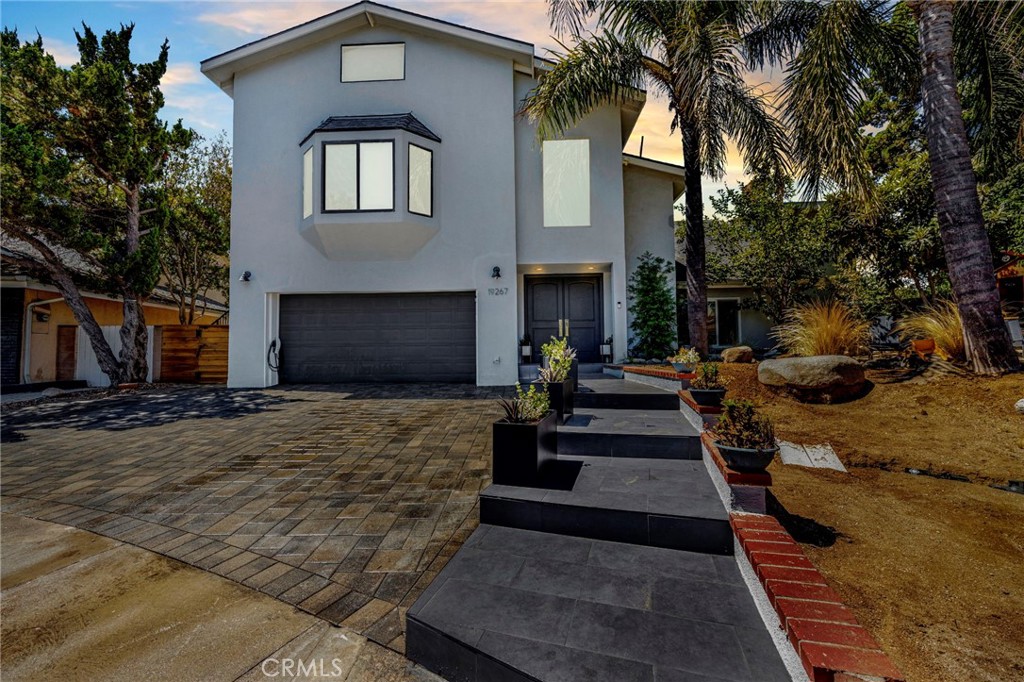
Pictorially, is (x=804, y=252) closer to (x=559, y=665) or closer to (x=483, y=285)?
(x=483, y=285)

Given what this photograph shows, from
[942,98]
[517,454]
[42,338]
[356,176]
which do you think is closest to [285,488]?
[517,454]

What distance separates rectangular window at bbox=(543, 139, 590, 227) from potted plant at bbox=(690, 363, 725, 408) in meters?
6.89

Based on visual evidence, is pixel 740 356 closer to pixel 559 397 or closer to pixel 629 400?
pixel 629 400

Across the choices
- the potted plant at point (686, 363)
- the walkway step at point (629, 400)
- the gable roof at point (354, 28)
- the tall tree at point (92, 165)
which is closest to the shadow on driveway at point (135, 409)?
the tall tree at point (92, 165)

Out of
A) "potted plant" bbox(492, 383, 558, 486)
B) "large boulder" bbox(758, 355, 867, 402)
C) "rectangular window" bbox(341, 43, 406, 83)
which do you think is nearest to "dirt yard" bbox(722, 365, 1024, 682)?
"large boulder" bbox(758, 355, 867, 402)

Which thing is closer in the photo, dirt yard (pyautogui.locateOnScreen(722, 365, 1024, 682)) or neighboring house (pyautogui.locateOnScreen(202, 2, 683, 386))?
dirt yard (pyautogui.locateOnScreen(722, 365, 1024, 682))

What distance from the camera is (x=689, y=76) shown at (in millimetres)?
6863

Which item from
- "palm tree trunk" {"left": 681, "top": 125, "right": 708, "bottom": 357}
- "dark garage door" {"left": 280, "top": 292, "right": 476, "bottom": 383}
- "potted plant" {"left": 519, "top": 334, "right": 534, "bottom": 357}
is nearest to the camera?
"palm tree trunk" {"left": 681, "top": 125, "right": 708, "bottom": 357}

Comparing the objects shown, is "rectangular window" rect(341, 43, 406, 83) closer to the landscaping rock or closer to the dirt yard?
the landscaping rock

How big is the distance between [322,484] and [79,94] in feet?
41.6

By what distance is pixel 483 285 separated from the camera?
10531 mm

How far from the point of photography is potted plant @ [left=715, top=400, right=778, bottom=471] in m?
2.60

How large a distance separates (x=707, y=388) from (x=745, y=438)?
6.82ft

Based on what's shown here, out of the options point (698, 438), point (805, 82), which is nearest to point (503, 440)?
point (698, 438)
